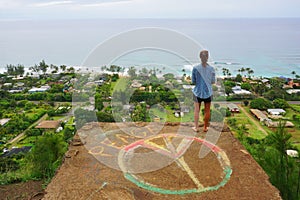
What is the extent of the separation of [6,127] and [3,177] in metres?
22.1

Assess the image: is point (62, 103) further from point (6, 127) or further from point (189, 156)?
point (189, 156)

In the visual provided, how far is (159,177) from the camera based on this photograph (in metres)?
4.68

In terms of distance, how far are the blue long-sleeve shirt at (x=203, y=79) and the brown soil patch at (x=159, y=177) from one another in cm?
103

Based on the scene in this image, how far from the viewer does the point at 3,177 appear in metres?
6.94

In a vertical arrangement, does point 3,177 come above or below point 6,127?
above

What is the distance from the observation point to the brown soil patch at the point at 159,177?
422 cm

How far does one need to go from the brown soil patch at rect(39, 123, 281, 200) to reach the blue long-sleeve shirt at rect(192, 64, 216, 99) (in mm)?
1026

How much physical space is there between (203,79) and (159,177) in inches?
78.7

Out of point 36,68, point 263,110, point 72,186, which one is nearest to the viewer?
point 72,186

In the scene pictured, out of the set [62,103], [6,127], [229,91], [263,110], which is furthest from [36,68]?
[263,110]

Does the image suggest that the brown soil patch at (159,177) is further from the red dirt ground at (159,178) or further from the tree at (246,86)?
the tree at (246,86)

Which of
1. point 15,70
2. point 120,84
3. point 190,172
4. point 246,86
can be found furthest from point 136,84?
point 15,70

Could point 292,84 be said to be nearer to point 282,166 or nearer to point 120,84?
point 120,84

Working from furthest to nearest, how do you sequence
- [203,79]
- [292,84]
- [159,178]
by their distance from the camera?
[292,84]
[203,79]
[159,178]
